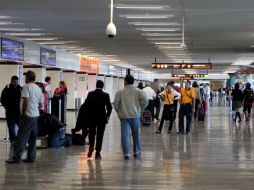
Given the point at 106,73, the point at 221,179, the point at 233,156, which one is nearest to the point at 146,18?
the point at 233,156

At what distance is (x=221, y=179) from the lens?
8.49 m

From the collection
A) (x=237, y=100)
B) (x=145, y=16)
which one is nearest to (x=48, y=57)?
(x=237, y=100)

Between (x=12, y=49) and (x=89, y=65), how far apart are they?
15.4 meters

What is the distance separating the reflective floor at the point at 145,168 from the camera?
8031 millimetres

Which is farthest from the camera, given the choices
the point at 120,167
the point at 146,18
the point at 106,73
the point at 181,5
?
the point at 106,73

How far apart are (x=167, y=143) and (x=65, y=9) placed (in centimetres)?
433

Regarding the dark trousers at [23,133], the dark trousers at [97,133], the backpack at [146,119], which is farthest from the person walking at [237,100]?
the dark trousers at [23,133]

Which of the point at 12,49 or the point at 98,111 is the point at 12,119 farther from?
the point at 12,49

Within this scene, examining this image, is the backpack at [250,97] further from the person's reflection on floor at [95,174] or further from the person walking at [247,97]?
the person's reflection on floor at [95,174]

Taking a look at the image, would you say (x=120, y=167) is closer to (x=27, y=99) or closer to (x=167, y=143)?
(x=27, y=99)

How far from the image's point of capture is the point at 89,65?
122ft

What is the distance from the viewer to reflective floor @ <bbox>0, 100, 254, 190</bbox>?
8.03 meters

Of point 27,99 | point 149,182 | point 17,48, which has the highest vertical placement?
point 17,48

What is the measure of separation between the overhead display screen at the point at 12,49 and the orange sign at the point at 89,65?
11.8 metres
